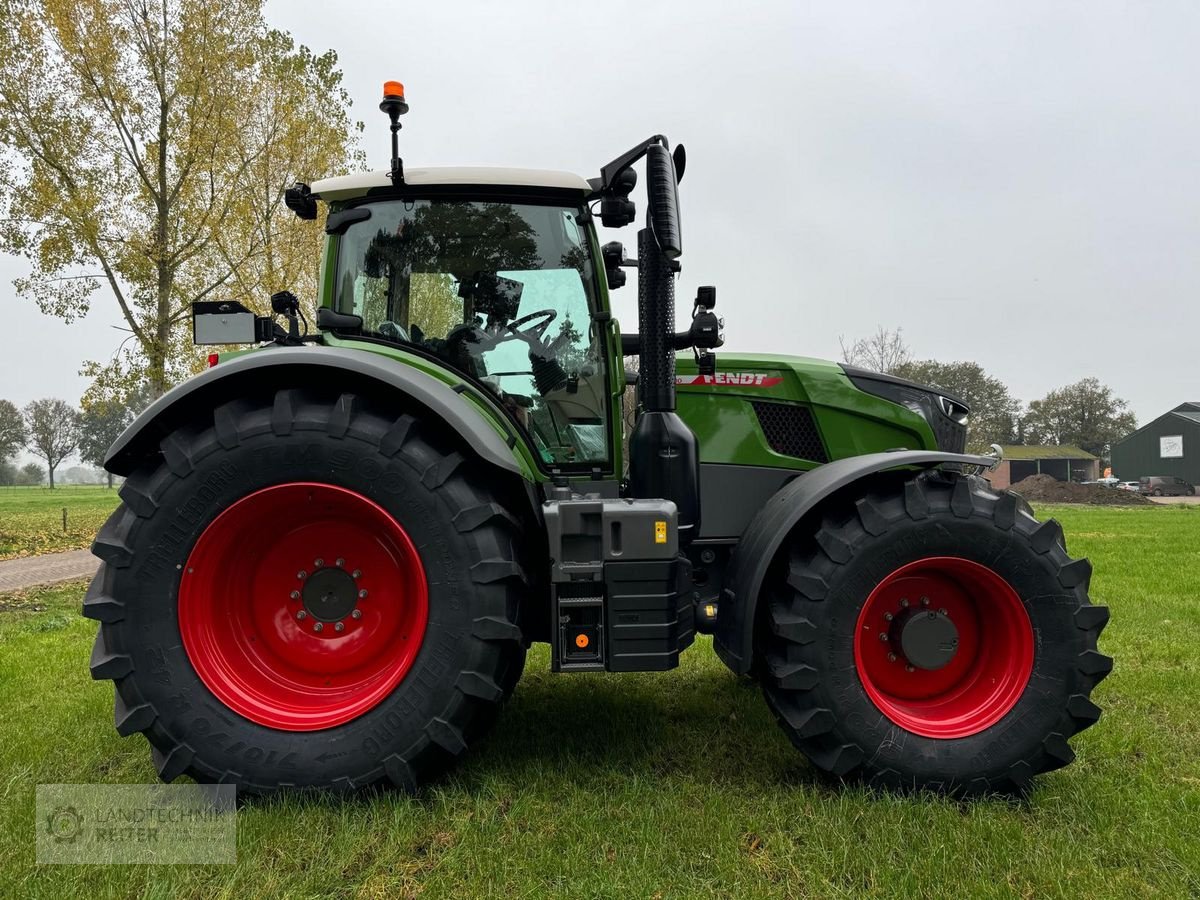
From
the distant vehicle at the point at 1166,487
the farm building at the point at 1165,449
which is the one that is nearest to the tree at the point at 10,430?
the distant vehicle at the point at 1166,487

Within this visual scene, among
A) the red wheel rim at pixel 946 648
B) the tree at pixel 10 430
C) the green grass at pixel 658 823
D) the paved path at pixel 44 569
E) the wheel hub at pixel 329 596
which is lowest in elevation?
the paved path at pixel 44 569

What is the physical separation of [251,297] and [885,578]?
1088 centimetres

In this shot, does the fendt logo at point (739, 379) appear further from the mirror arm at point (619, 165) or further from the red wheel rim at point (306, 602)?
the red wheel rim at point (306, 602)

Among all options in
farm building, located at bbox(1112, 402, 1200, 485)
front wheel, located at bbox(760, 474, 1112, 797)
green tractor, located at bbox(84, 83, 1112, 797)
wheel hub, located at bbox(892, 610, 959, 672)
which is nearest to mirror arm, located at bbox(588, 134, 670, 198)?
green tractor, located at bbox(84, 83, 1112, 797)

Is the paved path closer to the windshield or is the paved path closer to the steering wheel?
the windshield

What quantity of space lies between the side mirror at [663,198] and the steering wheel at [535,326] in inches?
25.4

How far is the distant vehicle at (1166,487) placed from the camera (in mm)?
42781

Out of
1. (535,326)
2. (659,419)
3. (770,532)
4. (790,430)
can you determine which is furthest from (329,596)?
(790,430)

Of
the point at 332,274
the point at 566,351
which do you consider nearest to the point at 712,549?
the point at 566,351

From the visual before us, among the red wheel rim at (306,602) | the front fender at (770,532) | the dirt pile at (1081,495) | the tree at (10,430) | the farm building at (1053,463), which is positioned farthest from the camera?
the tree at (10,430)

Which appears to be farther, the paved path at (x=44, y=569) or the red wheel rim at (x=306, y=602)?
the paved path at (x=44, y=569)

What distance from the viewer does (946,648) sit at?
2672 millimetres

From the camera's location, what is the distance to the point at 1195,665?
169 inches

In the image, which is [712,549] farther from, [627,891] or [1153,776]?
[1153,776]
